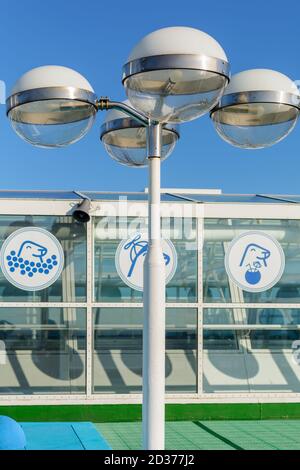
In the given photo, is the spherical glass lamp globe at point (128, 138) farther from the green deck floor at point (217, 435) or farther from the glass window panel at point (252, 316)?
the glass window panel at point (252, 316)

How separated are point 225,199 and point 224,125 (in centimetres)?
509

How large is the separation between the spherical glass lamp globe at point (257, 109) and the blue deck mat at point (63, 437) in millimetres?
3907

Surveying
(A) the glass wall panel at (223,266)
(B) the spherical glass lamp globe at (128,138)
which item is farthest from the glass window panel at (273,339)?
(B) the spherical glass lamp globe at (128,138)

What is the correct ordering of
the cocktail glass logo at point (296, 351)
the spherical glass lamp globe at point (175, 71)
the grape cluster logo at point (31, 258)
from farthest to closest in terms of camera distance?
the cocktail glass logo at point (296, 351)
the grape cluster logo at point (31, 258)
the spherical glass lamp globe at point (175, 71)

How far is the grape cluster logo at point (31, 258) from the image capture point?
8758mm

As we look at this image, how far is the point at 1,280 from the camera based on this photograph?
8.73 meters

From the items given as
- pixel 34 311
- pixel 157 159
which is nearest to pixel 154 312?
pixel 157 159

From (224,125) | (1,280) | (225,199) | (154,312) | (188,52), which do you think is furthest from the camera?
(225,199)

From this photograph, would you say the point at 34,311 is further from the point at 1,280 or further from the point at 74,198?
the point at 74,198

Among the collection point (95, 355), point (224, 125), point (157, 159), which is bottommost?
point (157, 159)

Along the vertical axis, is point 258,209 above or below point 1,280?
above

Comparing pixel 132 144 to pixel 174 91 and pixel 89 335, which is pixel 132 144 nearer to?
pixel 174 91

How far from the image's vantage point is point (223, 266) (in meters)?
9.14

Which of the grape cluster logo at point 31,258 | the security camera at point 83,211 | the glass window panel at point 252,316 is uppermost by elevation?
the security camera at point 83,211
